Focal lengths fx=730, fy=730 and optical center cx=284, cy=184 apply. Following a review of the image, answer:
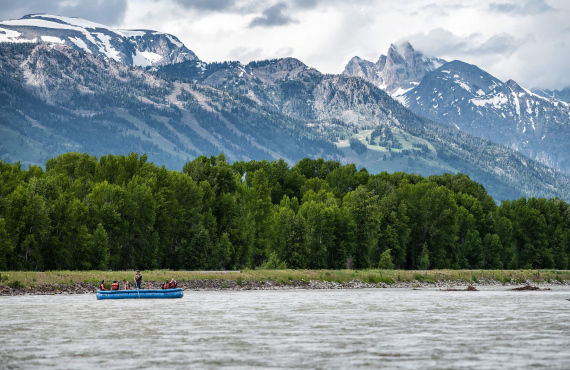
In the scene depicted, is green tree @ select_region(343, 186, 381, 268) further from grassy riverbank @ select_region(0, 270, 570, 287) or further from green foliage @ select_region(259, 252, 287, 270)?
green foliage @ select_region(259, 252, 287, 270)

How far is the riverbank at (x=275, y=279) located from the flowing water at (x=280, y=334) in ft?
38.7

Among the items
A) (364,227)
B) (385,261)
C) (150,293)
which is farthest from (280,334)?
(364,227)

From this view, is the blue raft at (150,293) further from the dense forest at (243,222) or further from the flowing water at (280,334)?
the dense forest at (243,222)

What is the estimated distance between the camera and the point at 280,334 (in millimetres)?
48625

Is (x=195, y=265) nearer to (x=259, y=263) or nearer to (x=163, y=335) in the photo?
(x=259, y=263)

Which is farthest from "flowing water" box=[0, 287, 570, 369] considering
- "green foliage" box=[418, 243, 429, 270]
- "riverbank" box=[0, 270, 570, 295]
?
"green foliage" box=[418, 243, 429, 270]

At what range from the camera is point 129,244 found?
4491 inches

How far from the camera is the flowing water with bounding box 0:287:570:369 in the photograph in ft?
123

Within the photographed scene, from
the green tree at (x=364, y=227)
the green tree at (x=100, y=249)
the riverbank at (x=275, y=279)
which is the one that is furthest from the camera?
the green tree at (x=364, y=227)

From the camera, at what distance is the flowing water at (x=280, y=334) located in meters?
37.6

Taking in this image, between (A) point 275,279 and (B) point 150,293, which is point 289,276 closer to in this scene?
(A) point 275,279

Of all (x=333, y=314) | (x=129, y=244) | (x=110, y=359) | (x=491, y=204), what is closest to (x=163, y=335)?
(x=110, y=359)

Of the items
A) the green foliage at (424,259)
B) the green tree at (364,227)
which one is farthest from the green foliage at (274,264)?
the green foliage at (424,259)

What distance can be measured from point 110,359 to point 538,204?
164m
